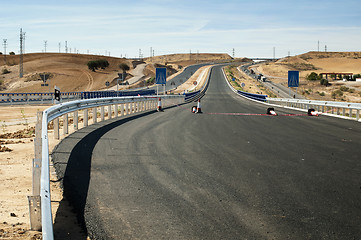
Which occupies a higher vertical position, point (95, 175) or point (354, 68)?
point (354, 68)

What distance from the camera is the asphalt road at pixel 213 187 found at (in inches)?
203

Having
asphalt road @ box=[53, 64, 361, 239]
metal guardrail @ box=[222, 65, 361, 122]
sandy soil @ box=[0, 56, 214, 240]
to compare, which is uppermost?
metal guardrail @ box=[222, 65, 361, 122]


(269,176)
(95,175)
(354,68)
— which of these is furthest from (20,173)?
(354,68)

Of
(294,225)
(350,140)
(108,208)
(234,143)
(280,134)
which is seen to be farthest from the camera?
(280,134)

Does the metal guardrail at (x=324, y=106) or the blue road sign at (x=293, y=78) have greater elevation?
the blue road sign at (x=293, y=78)

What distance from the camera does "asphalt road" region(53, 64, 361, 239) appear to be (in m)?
5.17

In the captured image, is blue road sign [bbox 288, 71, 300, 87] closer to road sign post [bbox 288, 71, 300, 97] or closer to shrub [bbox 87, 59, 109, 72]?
road sign post [bbox 288, 71, 300, 97]

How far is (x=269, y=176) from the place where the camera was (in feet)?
26.5

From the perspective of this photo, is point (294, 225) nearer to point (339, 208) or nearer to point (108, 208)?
point (339, 208)

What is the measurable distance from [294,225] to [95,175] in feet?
13.2

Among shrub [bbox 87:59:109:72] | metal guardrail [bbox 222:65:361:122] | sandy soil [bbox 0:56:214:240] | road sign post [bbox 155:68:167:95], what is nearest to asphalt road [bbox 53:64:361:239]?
sandy soil [bbox 0:56:214:240]

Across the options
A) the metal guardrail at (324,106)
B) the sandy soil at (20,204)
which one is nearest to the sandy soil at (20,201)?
the sandy soil at (20,204)

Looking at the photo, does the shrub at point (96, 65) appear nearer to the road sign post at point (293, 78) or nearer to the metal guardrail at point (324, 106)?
the metal guardrail at point (324, 106)

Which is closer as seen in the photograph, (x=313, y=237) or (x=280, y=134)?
(x=313, y=237)
